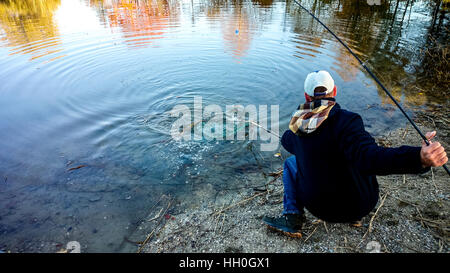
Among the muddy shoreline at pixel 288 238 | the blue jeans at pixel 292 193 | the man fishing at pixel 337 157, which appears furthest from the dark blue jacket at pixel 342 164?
the muddy shoreline at pixel 288 238

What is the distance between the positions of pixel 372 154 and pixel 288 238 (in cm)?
168

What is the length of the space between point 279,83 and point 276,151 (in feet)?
13.6

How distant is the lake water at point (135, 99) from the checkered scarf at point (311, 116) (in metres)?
2.37

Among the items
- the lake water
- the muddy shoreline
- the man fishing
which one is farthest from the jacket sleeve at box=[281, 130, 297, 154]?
the lake water

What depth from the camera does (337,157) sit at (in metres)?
2.20

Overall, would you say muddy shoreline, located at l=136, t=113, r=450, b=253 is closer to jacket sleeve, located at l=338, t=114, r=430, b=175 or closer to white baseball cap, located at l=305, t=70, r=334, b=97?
jacket sleeve, located at l=338, t=114, r=430, b=175

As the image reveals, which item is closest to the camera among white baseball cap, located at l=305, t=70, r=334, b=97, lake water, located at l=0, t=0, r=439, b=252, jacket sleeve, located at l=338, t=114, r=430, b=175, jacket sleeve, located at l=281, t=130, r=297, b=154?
jacket sleeve, located at l=338, t=114, r=430, b=175

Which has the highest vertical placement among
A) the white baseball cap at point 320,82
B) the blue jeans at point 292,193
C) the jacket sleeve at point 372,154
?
the white baseball cap at point 320,82

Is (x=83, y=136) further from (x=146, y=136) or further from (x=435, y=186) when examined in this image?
(x=435, y=186)

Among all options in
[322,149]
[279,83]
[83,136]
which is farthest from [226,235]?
[279,83]

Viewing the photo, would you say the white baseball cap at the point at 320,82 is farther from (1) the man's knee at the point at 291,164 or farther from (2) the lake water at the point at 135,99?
(2) the lake water at the point at 135,99

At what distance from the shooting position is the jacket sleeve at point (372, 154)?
5.92 feet

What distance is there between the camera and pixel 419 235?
9.65ft

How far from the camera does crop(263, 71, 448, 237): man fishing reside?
1830 mm
